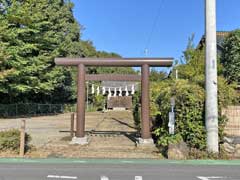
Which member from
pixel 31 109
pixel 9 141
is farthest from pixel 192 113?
pixel 31 109

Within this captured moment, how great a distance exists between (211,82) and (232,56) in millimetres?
22410

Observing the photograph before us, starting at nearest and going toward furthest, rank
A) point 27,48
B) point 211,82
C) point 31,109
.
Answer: point 211,82 < point 27,48 < point 31,109

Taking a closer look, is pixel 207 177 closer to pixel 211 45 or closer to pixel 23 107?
pixel 211 45

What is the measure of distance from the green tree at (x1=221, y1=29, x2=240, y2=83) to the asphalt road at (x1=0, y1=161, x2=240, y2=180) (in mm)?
22460

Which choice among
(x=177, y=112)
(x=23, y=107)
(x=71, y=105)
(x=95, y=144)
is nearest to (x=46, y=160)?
(x=95, y=144)

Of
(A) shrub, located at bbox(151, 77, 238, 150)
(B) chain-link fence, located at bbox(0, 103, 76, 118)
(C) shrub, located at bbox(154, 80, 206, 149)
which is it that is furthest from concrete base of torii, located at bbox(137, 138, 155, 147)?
(B) chain-link fence, located at bbox(0, 103, 76, 118)

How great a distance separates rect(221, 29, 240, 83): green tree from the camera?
30.3m

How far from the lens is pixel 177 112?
11273 millimetres

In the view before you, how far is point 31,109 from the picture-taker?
3416 cm

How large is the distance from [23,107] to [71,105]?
32.5ft

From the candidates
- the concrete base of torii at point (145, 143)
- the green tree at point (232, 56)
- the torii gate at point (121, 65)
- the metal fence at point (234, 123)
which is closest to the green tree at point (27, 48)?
the torii gate at point (121, 65)

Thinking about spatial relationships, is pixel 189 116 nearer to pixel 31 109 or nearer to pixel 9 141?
pixel 9 141

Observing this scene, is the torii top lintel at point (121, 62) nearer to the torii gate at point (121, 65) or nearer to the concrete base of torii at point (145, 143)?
the torii gate at point (121, 65)

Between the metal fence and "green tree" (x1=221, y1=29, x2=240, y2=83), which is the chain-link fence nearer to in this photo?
"green tree" (x1=221, y1=29, x2=240, y2=83)
